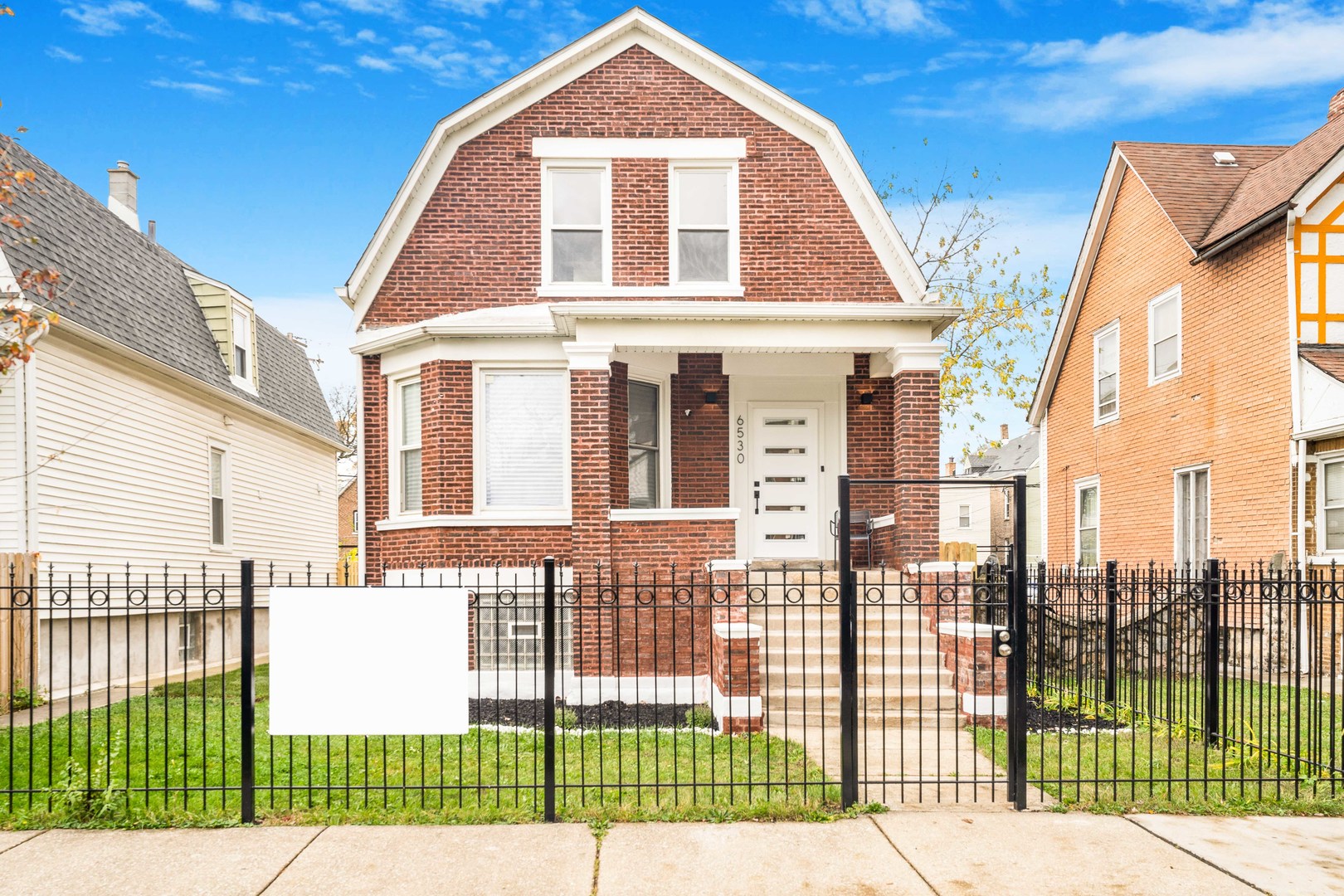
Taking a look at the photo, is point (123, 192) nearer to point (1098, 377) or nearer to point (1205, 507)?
point (1098, 377)

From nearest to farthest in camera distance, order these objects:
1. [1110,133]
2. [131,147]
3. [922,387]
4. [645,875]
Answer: [645,875]
[922,387]
[131,147]
[1110,133]

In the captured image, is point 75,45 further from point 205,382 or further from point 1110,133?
point 1110,133

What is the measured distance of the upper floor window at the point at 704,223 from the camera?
14062 mm

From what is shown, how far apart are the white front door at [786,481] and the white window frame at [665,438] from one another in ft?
4.03

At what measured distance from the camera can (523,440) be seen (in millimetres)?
13203

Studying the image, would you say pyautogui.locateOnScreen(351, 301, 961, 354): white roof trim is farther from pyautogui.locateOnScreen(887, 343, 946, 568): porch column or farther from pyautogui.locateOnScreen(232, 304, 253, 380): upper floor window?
pyautogui.locateOnScreen(232, 304, 253, 380): upper floor window

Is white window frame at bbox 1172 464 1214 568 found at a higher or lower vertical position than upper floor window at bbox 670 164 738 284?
lower

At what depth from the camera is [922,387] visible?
13.0 m

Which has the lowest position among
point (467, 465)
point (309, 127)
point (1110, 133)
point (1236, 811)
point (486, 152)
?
point (1236, 811)

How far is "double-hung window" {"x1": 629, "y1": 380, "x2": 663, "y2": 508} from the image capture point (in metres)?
14.0

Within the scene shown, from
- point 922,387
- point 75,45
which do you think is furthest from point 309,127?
point 922,387

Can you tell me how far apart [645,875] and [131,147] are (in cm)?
2121

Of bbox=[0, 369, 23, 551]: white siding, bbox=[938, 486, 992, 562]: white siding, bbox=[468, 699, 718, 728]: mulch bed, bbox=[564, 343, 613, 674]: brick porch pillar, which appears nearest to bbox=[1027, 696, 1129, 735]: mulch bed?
bbox=[468, 699, 718, 728]: mulch bed

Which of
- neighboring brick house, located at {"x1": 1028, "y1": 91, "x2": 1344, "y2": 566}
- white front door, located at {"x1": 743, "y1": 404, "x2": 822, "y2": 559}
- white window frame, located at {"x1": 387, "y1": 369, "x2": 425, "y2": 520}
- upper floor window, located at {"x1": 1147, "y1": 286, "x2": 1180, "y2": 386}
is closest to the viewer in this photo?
neighboring brick house, located at {"x1": 1028, "y1": 91, "x2": 1344, "y2": 566}
